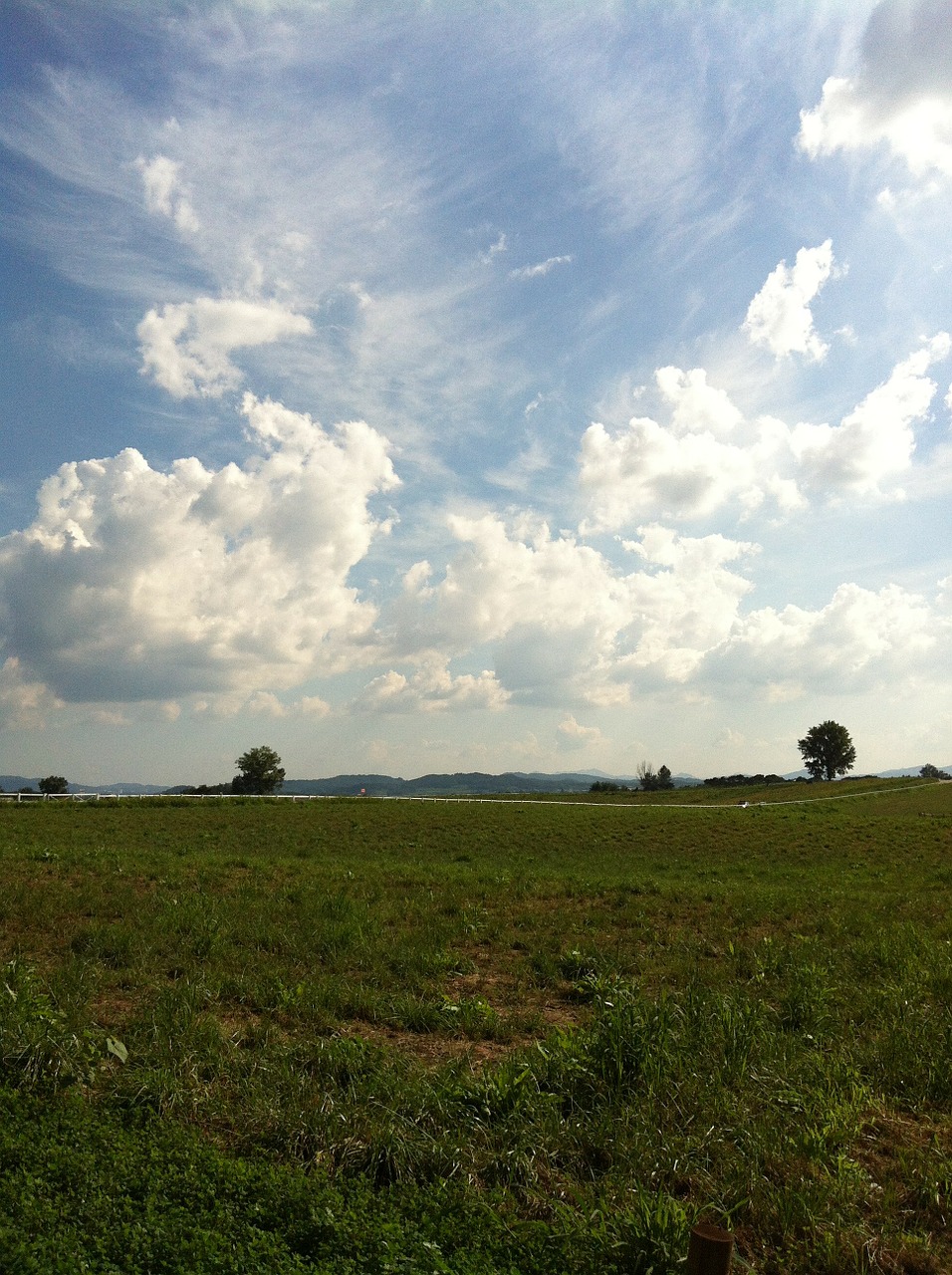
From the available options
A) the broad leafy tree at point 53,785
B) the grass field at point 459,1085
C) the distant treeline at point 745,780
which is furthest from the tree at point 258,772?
the grass field at point 459,1085

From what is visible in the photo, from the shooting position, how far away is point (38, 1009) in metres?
7.81

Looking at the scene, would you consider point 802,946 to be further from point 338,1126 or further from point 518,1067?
point 338,1126

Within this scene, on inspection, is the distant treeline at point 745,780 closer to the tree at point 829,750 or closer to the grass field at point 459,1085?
the tree at point 829,750

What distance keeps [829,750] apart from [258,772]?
377ft

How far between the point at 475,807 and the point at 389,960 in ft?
152

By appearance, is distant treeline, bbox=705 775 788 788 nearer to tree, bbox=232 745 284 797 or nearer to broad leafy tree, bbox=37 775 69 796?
tree, bbox=232 745 284 797

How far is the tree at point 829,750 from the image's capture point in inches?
6083

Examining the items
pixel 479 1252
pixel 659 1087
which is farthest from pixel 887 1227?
pixel 479 1252

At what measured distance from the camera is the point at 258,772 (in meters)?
143

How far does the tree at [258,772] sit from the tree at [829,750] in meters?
109

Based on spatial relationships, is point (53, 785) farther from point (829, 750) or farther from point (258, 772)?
point (829, 750)

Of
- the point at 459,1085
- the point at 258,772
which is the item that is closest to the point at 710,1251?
the point at 459,1085

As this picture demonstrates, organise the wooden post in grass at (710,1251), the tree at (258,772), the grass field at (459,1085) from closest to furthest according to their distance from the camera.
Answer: the wooden post in grass at (710,1251) → the grass field at (459,1085) → the tree at (258,772)

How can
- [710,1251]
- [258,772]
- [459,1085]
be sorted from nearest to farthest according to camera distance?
[710,1251]
[459,1085]
[258,772]
